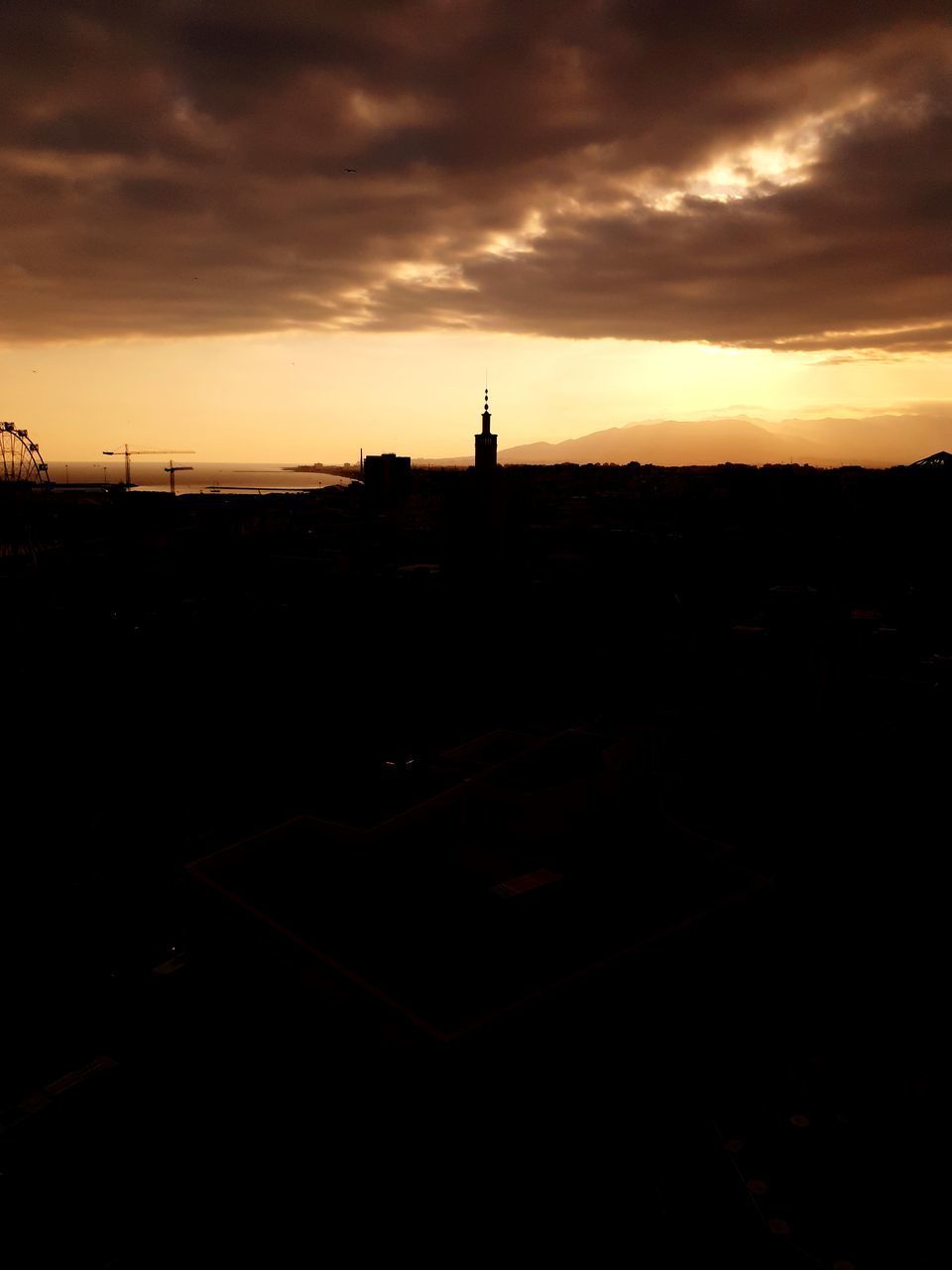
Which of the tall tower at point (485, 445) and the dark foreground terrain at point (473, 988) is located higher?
the tall tower at point (485, 445)

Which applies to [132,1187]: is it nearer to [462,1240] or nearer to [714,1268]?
[462,1240]

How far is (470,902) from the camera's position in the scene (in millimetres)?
14367

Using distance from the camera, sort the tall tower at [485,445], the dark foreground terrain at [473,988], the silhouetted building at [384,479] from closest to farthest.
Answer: the dark foreground terrain at [473,988] < the tall tower at [485,445] < the silhouetted building at [384,479]

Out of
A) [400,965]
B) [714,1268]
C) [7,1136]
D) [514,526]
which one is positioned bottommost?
[714,1268]

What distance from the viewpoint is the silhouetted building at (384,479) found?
138 m

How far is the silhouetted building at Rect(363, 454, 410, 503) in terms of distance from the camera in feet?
452

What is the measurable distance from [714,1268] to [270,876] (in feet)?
31.5

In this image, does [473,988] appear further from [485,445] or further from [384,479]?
[384,479]

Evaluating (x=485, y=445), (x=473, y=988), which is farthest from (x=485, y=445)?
(x=473, y=988)

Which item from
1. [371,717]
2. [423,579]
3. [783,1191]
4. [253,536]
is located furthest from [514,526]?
[783,1191]

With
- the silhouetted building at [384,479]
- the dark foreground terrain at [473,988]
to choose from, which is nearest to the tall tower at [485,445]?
the dark foreground terrain at [473,988]

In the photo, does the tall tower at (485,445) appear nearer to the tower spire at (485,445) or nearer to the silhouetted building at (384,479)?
the tower spire at (485,445)

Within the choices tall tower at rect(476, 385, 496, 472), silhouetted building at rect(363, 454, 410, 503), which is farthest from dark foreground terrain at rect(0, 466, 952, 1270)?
silhouetted building at rect(363, 454, 410, 503)

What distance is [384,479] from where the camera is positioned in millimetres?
140375
